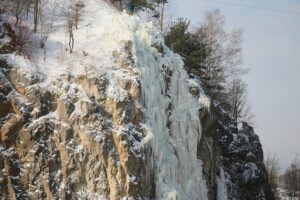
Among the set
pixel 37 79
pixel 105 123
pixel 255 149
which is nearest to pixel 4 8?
pixel 37 79

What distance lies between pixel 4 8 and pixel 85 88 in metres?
4.07

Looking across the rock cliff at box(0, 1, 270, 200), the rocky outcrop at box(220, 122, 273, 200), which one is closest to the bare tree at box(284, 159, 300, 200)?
the rocky outcrop at box(220, 122, 273, 200)

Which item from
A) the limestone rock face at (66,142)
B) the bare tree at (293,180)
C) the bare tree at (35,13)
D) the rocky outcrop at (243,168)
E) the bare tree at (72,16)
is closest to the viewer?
the limestone rock face at (66,142)

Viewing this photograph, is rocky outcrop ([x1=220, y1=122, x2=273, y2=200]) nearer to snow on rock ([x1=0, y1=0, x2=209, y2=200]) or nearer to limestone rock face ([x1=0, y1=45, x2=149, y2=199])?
snow on rock ([x1=0, y1=0, x2=209, y2=200])

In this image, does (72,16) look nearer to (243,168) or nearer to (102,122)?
(102,122)

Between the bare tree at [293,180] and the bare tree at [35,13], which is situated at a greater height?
the bare tree at [35,13]

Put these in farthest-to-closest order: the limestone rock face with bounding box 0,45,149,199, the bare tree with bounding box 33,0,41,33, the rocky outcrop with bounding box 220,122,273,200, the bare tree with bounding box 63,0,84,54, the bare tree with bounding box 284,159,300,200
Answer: the bare tree with bounding box 284,159,300,200 → the rocky outcrop with bounding box 220,122,273,200 → the bare tree with bounding box 33,0,41,33 → the bare tree with bounding box 63,0,84,54 → the limestone rock face with bounding box 0,45,149,199

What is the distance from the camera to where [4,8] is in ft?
49.1

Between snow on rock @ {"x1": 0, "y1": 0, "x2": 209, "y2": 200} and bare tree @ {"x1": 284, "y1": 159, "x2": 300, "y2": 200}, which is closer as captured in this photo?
snow on rock @ {"x1": 0, "y1": 0, "x2": 209, "y2": 200}

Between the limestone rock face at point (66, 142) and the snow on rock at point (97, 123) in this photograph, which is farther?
the snow on rock at point (97, 123)

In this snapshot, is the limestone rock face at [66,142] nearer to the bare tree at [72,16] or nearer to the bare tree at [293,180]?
the bare tree at [72,16]

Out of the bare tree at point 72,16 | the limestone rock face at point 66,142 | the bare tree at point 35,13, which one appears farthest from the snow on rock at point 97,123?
the bare tree at point 35,13

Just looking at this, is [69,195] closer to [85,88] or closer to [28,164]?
[28,164]

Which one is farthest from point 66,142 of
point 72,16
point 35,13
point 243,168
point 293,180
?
point 293,180
